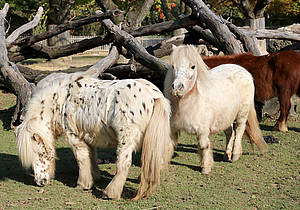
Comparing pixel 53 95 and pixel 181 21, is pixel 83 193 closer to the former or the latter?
pixel 53 95

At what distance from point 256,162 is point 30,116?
3.69 meters

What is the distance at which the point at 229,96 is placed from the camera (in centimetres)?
617

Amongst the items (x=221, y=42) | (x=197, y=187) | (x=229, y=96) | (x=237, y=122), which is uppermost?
(x=221, y=42)

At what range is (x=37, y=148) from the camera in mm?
5176

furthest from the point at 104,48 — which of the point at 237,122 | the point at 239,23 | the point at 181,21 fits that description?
the point at 237,122

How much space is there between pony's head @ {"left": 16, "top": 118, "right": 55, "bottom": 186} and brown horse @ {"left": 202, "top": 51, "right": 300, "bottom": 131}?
4390 millimetres

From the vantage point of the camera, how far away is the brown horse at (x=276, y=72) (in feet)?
27.8

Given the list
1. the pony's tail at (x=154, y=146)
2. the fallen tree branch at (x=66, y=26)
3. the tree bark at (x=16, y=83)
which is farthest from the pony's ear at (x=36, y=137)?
the fallen tree branch at (x=66, y=26)

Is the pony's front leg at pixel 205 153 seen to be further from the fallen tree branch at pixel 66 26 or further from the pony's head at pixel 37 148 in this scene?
the fallen tree branch at pixel 66 26

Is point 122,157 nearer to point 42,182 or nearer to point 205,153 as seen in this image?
point 42,182

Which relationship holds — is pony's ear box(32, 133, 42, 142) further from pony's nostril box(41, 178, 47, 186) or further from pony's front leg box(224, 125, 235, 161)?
pony's front leg box(224, 125, 235, 161)

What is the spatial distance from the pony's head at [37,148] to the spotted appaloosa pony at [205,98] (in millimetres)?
1813

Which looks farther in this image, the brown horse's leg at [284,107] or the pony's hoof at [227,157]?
the brown horse's leg at [284,107]

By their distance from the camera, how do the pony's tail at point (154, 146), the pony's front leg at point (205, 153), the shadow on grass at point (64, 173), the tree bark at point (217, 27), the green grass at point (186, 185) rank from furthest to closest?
the tree bark at point (217, 27), the pony's front leg at point (205, 153), the shadow on grass at point (64, 173), the green grass at point (186, 185), the pony's tail at point (154, 146)
